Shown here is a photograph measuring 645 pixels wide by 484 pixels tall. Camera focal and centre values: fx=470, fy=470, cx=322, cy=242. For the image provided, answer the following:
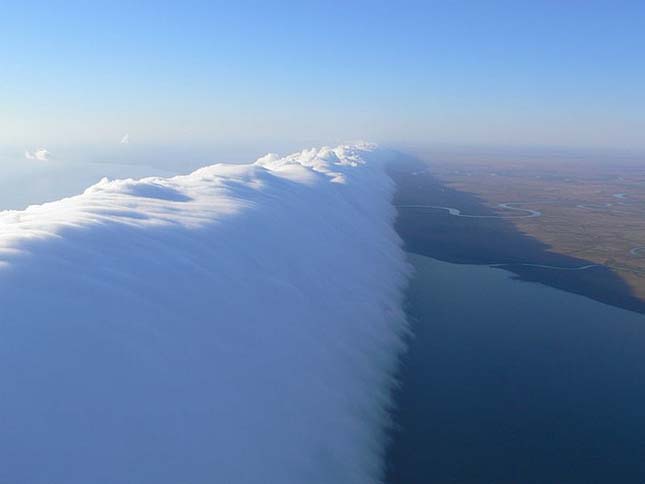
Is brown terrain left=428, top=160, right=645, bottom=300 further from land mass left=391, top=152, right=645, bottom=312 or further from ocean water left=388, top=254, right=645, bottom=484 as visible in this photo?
ocean water left=388, top=254, right=645, bottom=484

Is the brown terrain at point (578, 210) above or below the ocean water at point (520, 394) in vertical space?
above

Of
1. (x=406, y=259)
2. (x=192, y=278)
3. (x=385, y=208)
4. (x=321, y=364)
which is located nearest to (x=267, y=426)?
(x=321, y=364)

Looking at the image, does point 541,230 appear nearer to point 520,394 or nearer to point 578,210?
point 578,210

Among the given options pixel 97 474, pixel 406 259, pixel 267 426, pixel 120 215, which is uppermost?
pixel 120 215

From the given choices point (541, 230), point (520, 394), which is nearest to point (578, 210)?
point (541, 230)

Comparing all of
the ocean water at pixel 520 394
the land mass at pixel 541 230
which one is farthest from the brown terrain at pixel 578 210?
the ocean water at pixel 520 394

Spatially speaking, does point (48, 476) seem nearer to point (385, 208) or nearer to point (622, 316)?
point (622, 316)

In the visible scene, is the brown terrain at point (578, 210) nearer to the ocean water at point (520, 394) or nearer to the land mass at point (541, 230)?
the land mass at point (541, 230)

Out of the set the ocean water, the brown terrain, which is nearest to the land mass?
the brown terrain
